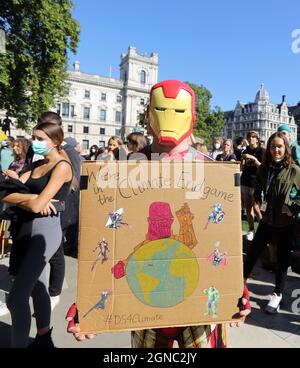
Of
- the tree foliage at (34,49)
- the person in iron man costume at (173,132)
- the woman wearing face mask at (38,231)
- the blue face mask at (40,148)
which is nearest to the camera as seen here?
the person in iron man costume at (173,132)

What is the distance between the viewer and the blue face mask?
2.21 metres

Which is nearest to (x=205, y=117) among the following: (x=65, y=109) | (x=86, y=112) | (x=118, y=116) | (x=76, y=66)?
(x=118, y=116)

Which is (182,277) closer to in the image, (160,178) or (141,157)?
(160,178)

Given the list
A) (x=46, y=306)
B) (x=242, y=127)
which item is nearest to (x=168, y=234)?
(x=46, y=306)

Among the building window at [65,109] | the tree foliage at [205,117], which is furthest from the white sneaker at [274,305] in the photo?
the building window at [65,109]

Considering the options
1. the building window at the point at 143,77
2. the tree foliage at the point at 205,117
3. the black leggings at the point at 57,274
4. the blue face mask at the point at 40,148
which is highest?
the building window at the point at 143,77

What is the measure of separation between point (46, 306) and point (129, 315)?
1235mm

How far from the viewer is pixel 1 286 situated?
344 centimetres

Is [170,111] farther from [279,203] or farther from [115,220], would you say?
[279,203]

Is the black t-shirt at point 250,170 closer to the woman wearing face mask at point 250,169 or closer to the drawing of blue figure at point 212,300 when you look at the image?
the woman wearing face mask at point 250,169

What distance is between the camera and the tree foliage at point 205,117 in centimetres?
4350

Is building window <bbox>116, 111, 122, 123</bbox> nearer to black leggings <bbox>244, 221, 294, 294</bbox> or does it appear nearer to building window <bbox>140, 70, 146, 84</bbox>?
building window <bbox>140, 70, 146, 84</bbox>

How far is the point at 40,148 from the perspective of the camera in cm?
223
